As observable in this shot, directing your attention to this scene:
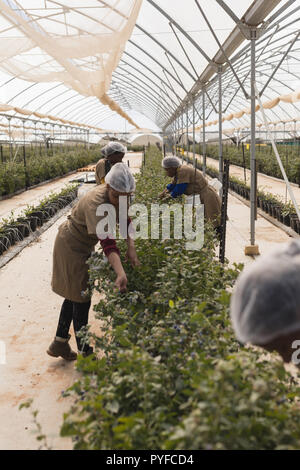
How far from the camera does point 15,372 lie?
10.9ft

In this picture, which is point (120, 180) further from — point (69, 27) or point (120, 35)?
point (69, 27)

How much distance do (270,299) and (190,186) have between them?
4.04m

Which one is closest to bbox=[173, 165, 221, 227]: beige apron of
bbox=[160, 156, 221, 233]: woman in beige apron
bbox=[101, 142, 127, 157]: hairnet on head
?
bbox=[160, 156, 221, 233]: woman in beige apron

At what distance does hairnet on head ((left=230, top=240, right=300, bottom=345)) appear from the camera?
46.4 inches

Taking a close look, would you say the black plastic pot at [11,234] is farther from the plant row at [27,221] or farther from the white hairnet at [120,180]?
the white hairnet at [120,180]

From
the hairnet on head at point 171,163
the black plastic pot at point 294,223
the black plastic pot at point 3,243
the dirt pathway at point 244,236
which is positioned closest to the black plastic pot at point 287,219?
the dirt pathway at point 244,236

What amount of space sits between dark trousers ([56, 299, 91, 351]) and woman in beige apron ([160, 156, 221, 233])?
1.86 m

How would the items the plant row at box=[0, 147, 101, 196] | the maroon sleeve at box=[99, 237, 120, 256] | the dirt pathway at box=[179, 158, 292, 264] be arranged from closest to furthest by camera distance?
1. the maroon sleeve at box=[99, 237, 120, 256]
2. the dirt pathway at box=[179, 158, 292, 264]
3. the plant row at box=[0, 147, 101, 196]

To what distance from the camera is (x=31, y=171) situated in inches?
588

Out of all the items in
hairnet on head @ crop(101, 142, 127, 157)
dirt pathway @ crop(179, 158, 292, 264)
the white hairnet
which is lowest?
dirt pathway @ crop(179, 158, 292, 264)

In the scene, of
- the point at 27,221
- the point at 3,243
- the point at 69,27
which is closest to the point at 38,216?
the point at 27,221

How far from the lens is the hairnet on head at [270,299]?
1179mm

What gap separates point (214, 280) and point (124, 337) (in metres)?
0.77

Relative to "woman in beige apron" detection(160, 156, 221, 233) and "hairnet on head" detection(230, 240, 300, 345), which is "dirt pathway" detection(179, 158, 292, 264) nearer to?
"woman in beige apron" detection(160, 156, 221, 233)
